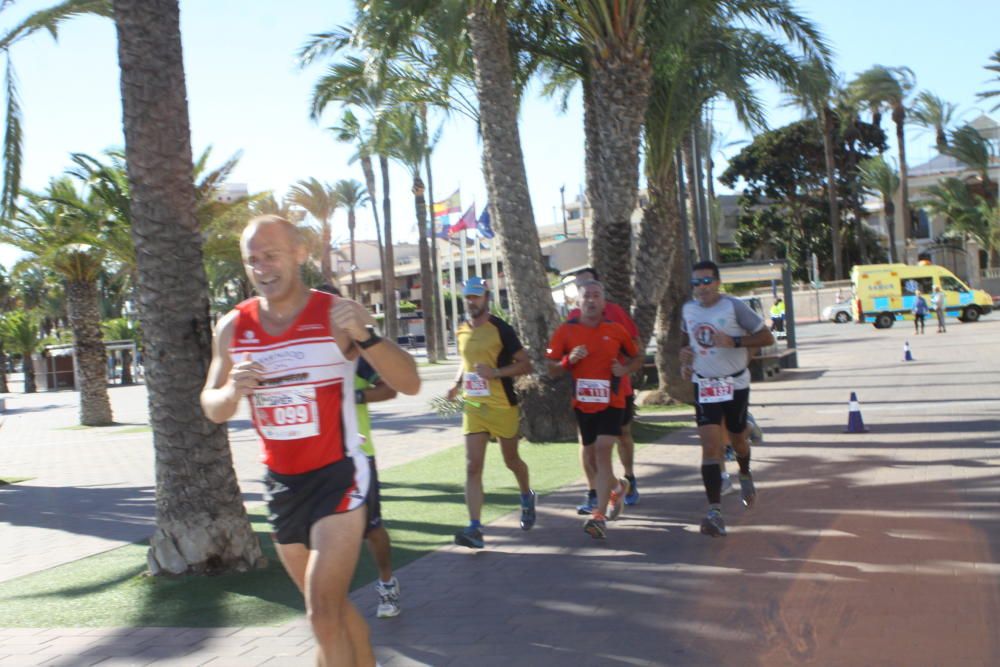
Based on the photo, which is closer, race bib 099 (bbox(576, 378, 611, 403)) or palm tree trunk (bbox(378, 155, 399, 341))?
race bib 099 (bbox(576, 378, 611, 403))

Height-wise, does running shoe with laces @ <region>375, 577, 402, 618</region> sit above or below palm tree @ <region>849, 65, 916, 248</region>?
below

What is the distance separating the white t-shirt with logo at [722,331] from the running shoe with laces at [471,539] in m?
1.94

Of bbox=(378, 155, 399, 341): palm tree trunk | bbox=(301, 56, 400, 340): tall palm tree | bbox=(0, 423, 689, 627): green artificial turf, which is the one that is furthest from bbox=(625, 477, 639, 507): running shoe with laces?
bbox=(378, 155, 399, 341): palm tree trunk

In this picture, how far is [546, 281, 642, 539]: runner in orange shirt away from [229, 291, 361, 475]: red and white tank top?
381 cm

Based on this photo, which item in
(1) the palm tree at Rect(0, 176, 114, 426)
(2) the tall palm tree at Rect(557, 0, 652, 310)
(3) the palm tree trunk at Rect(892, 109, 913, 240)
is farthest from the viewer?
(3) the palm tree trunk at Rect(892, 109, 913, 240)

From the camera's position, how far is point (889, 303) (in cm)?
4178

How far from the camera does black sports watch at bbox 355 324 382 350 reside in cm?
363

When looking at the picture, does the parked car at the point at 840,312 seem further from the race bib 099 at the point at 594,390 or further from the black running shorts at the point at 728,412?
the race bib 099 at the point at 594,390

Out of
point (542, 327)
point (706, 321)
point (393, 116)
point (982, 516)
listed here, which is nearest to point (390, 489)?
point (542, 327)

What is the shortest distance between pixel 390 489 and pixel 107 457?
7.41 meters

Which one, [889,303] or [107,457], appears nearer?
[107,457]

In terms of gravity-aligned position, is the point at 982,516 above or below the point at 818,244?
below

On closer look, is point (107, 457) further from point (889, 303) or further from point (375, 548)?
point (889, 303)

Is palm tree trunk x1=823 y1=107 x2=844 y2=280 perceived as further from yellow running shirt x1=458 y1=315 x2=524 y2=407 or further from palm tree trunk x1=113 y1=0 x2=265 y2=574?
palm tree trunk x1=113 y1=0 x2=265 y2=574
